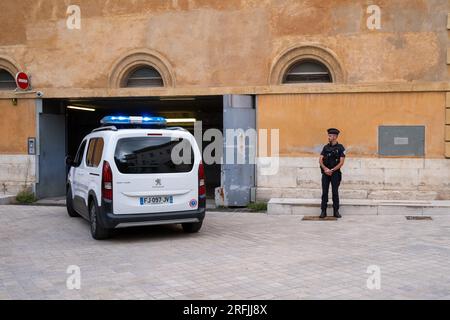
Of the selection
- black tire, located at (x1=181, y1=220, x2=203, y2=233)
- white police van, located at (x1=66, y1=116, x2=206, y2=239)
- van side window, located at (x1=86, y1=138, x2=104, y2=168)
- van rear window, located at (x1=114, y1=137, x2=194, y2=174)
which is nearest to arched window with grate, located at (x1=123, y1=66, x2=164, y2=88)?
van side window, located at (x1=86, y1=138, x2=104, y2=168)

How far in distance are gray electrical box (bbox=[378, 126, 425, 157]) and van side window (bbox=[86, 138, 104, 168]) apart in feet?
21.5

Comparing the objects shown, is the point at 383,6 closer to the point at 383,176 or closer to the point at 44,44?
the point at 383,176

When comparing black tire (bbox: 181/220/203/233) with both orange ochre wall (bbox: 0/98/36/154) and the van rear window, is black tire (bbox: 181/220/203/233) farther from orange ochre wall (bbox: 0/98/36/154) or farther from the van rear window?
orange ochre wall (bbox: 0/98/36/154)

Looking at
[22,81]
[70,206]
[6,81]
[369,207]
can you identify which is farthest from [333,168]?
[6,81]

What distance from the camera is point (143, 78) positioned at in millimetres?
13758

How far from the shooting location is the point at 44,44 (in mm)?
14062

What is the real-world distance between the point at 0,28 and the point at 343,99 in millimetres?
9655

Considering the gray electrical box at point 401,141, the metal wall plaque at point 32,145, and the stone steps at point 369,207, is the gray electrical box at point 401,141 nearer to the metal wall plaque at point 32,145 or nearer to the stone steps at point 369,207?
the stone steps at point 369,207

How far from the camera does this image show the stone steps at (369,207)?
1074 centimetres

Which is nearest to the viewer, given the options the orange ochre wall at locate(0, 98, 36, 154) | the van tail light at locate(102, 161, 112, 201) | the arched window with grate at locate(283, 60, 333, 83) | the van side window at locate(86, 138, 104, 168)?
the van tail light at locate(102, 161, 112, 201)

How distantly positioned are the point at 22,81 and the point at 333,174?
871cm

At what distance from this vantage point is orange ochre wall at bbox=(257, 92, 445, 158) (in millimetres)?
11719

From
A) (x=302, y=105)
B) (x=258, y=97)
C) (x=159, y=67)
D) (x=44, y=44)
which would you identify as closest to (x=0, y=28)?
(x=44, y=44)

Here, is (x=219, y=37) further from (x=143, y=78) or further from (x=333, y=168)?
(x=333, y=168)
